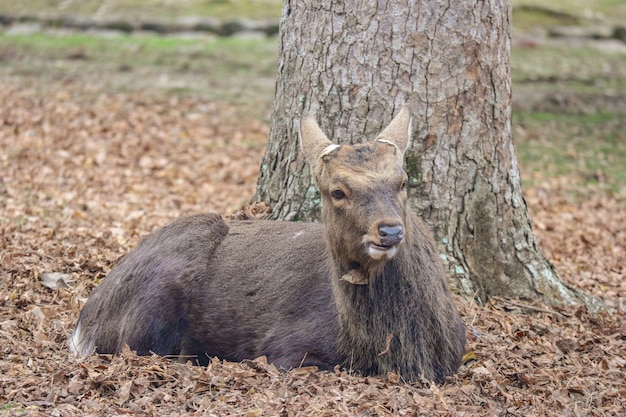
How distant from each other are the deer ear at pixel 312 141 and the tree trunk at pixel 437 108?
1.08 m

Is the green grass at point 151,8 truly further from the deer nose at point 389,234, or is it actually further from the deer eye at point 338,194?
the deer nose at point 389,234

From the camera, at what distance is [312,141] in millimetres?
6117

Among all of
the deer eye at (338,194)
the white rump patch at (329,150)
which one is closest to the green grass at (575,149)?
the white rump patch at (329,150)

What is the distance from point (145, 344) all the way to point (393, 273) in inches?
76.6

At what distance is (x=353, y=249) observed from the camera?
18.2 ft

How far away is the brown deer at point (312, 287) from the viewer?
5621 millimetres

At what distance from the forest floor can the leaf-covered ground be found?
2cm

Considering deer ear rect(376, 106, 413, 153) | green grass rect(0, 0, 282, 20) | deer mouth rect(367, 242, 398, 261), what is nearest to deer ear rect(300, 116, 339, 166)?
deer ear rect(376, 106, 413, 153)

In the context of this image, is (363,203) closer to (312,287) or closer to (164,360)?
(312,287)

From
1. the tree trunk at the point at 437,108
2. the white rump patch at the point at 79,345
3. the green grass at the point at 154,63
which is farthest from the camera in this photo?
the green grass at the point at 154,63

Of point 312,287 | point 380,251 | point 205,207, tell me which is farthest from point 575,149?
point 380,251

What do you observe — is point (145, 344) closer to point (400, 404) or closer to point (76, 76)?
point (400, 404)

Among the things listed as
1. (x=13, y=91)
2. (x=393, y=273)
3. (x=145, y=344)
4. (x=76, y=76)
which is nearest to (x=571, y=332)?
(x=393, y=273)

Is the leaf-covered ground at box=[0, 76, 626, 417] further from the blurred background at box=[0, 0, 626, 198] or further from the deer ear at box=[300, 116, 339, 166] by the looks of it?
the blurred background at box=[0, 0, 626, 198]
